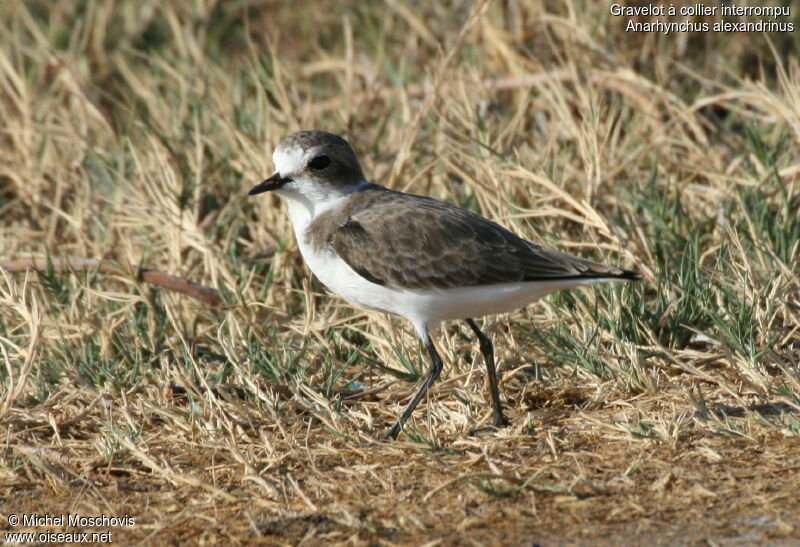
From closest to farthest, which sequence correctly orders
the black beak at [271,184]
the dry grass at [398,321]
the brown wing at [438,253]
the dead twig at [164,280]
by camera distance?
the dry grass at [398,321] < the brown wing at [438,253] < the black beak at [271,184] < the dead twig at [164,280]

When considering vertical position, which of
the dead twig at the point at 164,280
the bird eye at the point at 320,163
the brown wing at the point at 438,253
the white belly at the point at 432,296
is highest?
the bird eye at the point at 320,163

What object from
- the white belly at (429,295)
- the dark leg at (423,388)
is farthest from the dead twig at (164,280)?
the dark leg at (423,388)

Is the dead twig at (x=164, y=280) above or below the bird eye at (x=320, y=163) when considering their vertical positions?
below

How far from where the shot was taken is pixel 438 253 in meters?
4.60

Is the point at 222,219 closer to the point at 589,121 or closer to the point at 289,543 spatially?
the point at 589,121

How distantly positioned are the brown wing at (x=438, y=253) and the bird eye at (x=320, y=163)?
0.35m

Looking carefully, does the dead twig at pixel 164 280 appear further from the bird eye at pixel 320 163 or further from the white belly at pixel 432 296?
the white belly at pixel 432 296

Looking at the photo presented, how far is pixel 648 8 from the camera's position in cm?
731

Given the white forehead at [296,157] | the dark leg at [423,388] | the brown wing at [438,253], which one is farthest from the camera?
the white forehead at [296,157]

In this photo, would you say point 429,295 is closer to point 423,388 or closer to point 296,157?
point 423,388

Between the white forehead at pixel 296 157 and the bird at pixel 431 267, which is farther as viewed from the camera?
the white forehead at pixel 296 157

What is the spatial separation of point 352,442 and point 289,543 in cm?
88

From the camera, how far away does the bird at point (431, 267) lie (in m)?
4.50

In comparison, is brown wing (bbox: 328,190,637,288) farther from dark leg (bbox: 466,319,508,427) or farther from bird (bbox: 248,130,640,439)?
dark leg (bbox: 466,319,508,427)
